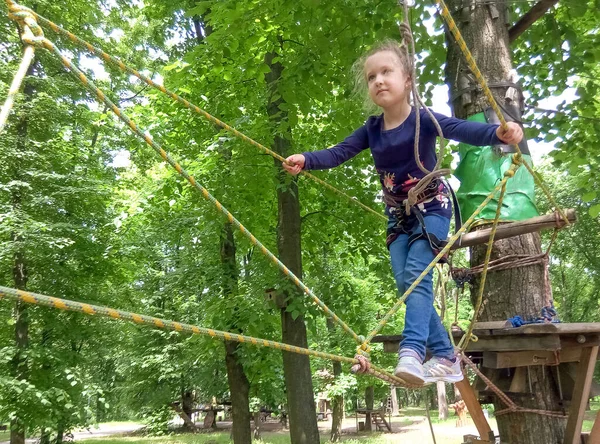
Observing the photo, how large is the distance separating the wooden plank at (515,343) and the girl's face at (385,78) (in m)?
1.33

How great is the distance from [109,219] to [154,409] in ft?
43.7

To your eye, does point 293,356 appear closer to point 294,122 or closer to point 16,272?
point 294,122

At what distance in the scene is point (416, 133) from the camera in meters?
2.37

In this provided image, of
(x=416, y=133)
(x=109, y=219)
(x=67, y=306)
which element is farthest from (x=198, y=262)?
(x=67, y=306)

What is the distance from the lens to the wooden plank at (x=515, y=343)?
2.53 m

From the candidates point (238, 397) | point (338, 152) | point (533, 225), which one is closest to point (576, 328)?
point (533, 225)

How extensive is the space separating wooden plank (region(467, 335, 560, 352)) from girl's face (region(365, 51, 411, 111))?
1.33m

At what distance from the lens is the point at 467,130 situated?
7.72 ft

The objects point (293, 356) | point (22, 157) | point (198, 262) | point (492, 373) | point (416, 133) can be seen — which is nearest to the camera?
point (416, 133)

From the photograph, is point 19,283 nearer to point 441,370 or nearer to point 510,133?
point 441,370

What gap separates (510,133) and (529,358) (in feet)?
4.50

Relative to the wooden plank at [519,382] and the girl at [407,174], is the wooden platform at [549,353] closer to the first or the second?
the wooden plank at [519,382]

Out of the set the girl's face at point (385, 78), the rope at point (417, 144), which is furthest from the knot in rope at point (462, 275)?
the girl's face at point (385, 78)

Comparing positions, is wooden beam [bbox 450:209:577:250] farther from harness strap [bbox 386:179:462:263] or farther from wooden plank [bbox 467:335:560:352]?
wooden plank [bbox 467:335:560:352]
